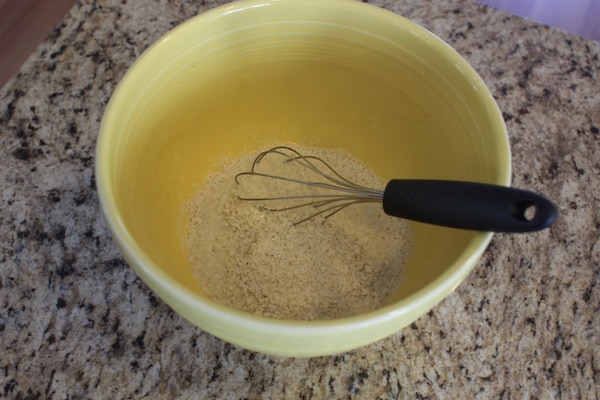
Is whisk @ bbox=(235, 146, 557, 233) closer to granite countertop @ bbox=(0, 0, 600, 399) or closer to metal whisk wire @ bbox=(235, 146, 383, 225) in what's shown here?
metal whisk wire @ bbox=(235, 146, 383, 225)

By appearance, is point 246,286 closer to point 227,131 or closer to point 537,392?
point 227,131

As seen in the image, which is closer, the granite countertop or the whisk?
the whisk

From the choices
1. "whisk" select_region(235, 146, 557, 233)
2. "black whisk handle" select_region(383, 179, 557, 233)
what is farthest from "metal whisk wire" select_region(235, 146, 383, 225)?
"black whisk handle" select_region(383, 179, 557, 233)

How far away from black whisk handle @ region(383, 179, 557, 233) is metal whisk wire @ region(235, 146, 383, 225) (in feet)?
0.35

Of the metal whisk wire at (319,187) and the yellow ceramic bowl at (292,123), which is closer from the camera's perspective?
the yellow ceramic bowl at (292,123)

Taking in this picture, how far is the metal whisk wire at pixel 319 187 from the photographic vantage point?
70 centimetres

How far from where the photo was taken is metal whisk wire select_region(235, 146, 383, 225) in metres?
0.70

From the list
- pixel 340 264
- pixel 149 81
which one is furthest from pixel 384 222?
pixel 149 81

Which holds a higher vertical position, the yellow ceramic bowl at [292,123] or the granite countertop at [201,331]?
the yellow ceramic bowl at [292,123]

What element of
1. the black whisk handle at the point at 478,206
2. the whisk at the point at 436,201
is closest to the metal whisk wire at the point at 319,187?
the whisk at the point at 436,201

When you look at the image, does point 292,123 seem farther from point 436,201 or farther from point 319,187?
point 436,201

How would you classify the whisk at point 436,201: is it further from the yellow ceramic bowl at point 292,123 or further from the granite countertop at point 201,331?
the granite countertop at point 201,331

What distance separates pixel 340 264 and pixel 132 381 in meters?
0.27

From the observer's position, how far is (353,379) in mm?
610
